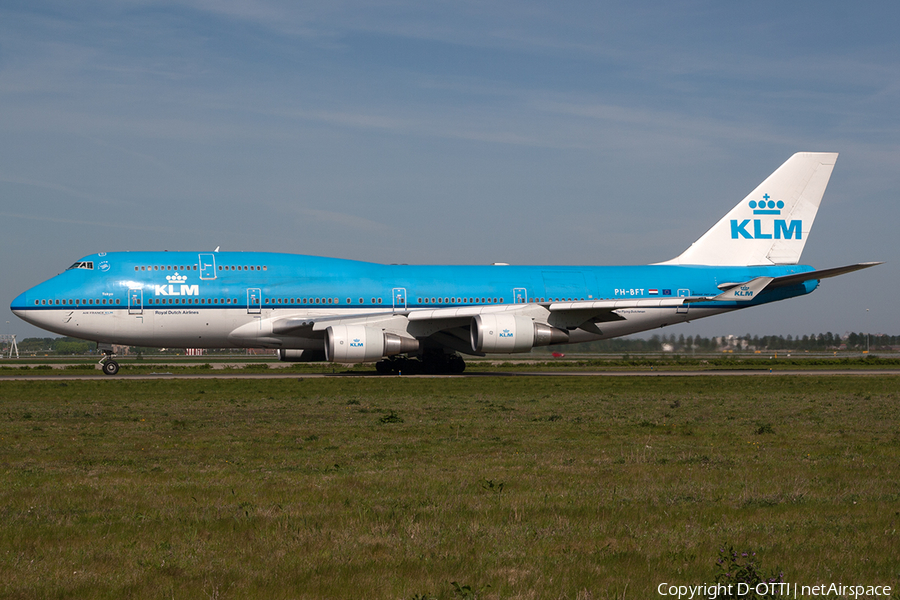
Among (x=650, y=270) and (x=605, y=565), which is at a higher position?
(x=650, y=270)

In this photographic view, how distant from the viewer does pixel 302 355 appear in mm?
34750

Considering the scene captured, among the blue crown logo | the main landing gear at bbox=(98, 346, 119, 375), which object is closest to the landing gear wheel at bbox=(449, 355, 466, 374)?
the main landing gear at bbox=(98, 346, 119, 375)

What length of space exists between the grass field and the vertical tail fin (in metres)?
22.5

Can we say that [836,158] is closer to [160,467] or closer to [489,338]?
[489,338]

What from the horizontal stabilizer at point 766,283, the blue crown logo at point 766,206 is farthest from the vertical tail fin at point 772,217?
the horizontal stabilizer at point 766,283

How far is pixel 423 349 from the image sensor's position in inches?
1329

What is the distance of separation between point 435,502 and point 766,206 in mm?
34474

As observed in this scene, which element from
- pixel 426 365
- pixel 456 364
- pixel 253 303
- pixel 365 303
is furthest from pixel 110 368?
pixel 456 364

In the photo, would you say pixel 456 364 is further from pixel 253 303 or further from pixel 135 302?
pixel 135 302

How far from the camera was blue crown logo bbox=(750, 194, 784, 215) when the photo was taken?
3847 cm

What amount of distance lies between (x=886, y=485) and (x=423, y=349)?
25327 mm

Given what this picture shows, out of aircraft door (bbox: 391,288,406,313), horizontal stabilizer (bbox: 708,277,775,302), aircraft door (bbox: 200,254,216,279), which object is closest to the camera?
aircraft door (bbox: 200,254,216,279)

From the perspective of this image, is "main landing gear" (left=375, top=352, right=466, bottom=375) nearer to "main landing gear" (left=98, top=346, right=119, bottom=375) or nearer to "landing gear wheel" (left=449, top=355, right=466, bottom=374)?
"landing gear wheel" (left=449, top=355, right=466, bottom=374)

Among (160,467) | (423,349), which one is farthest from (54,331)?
(160,467)
